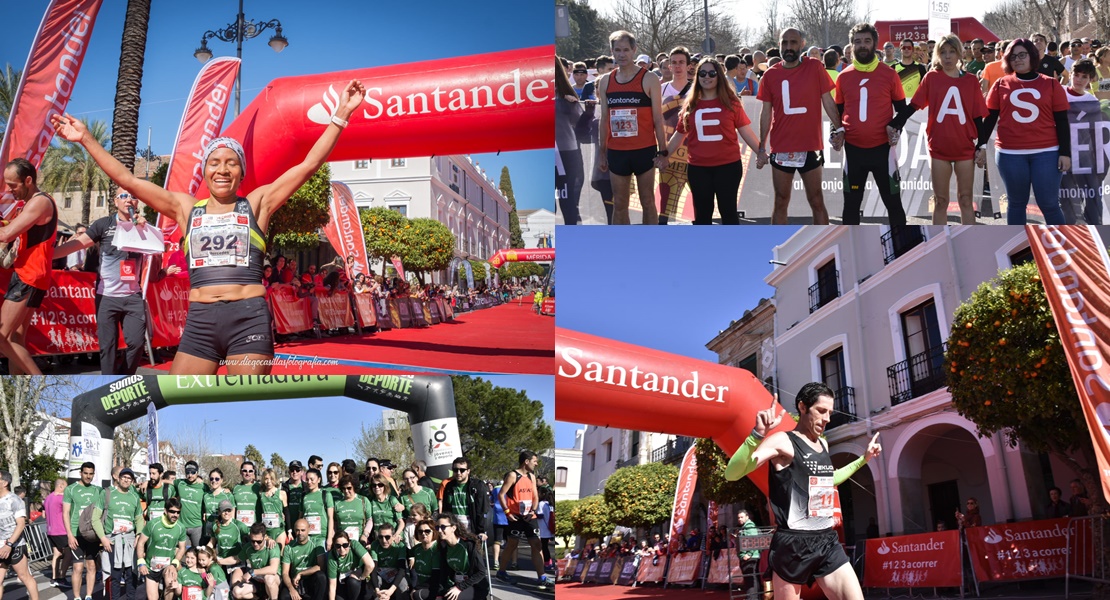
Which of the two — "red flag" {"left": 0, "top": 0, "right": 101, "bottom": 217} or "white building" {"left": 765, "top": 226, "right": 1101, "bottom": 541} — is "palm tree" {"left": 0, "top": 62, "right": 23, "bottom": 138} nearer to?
"red flag" {"left": 0, "top": 0, "right": 101, "bottom": 217}

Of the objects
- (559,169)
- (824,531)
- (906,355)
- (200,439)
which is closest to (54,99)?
(200,439)

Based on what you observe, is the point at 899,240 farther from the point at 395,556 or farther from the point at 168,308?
the point at 168,308

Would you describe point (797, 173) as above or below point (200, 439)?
above

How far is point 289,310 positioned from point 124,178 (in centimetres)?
156

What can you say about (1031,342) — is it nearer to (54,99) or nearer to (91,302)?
(91,302)

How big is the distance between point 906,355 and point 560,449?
9.52 feet

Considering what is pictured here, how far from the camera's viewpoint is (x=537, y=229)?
7.65 metres

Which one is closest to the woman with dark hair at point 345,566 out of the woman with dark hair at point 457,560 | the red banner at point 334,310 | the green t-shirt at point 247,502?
the woman with dark hair at point 457,560

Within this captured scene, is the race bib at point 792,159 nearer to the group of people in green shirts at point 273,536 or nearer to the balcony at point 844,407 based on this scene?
the balcony at point 844,407

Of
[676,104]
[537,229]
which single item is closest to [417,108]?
[537,229]

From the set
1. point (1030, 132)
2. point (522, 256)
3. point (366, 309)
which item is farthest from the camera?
point (522, 256)

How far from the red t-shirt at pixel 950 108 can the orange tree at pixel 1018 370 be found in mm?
1266

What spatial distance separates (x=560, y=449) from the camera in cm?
692

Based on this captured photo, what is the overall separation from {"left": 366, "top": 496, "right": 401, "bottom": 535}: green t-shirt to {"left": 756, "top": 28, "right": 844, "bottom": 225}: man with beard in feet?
12.8
